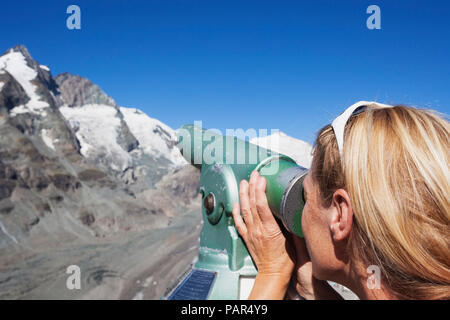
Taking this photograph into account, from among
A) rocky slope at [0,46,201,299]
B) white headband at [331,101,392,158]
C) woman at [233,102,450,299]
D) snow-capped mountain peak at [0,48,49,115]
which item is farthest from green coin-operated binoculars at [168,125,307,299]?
snow-capped mountain peak at [0,48,49,115]

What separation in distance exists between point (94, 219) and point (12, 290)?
14.2m

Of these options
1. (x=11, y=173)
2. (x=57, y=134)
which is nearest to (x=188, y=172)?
(x=57, y=134)

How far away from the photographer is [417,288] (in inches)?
27.8

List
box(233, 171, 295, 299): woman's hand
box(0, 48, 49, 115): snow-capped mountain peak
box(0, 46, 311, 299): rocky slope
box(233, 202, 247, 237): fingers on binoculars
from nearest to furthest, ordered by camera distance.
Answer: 1. box(233, 171, 295, 299): woman's hand
2. box(233, 202, 247, 237): fingers on binoculars
3. box(0, 46, 311, 299): rocky slope
4. box(0, 48, 49, 115): snow-capped mountain peak

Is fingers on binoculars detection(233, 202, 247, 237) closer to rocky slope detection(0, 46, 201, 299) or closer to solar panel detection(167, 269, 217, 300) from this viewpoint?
solar panel detection(167, 269, 217, 300)

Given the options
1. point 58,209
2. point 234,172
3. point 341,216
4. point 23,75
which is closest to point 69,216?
point 58,209

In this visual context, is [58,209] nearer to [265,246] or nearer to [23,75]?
[23,75]

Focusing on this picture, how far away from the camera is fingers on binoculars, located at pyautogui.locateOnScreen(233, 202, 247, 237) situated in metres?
1.33

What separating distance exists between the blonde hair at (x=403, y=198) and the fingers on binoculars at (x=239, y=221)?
0.60 m

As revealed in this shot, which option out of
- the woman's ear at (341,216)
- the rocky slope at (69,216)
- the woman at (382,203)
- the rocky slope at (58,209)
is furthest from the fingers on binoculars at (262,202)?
the rocky slope at (58,209)

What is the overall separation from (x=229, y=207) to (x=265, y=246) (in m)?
0.24

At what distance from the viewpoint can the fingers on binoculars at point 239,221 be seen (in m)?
1.33

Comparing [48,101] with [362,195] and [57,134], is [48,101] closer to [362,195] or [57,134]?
[57,134]

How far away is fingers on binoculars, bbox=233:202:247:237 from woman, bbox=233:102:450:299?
0.39 m
